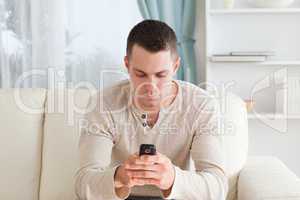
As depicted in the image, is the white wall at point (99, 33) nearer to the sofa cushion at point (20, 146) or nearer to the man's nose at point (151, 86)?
the sofa cushion at point (20, 146)

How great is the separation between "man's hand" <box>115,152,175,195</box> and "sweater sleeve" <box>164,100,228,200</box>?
53 millimetres

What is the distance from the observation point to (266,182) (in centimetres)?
198

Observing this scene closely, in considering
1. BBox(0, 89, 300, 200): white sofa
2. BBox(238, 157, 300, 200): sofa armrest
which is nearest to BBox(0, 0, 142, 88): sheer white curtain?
BBox(0, 89, 300, 200): white sofa

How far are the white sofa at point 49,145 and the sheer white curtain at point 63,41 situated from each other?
63 cm

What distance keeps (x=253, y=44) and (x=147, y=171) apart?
1747mm

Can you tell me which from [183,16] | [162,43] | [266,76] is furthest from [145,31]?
[266,76]

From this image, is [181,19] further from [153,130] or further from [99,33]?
[153,130]

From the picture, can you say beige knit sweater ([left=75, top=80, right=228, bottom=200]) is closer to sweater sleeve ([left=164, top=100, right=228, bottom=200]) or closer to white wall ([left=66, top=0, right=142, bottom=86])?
sweater sleeve ([left=164, top=100, right=228, bottom=200])

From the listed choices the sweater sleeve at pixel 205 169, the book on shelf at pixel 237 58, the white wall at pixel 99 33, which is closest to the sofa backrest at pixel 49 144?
the sweater sleeve at pixel 205 169

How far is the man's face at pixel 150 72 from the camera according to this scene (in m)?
1.66

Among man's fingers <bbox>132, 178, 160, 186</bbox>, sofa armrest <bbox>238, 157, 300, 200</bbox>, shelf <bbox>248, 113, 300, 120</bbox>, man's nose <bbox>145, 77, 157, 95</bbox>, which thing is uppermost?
man's nose <bbox>145, 77, 157, 95</bbox>

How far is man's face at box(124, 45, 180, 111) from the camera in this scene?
65.4 inches

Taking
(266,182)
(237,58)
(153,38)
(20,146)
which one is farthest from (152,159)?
(237,58)

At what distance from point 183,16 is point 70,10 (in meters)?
0.67
